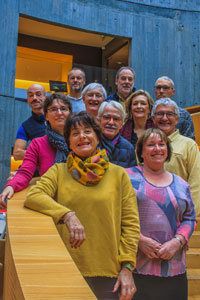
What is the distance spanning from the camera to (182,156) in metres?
2.73

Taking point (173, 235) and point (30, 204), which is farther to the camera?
point (173, 235)

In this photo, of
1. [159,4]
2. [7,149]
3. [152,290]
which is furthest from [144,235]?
[159,4]

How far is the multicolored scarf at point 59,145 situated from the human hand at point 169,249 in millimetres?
917

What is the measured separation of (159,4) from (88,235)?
11201 millimetres

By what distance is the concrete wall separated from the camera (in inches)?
412

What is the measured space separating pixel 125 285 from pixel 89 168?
0.63 metres

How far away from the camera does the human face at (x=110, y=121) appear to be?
8.81 feet

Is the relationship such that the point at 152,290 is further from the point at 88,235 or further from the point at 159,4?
the point at 159,4

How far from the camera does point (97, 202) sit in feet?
6.05

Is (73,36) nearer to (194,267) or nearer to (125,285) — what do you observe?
(194,267)

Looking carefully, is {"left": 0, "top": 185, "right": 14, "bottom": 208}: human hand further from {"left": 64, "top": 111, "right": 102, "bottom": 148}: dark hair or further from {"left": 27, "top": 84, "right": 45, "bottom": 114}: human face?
{"left": 27, "top": 84, "right": 45, "bottom": 114}: human face

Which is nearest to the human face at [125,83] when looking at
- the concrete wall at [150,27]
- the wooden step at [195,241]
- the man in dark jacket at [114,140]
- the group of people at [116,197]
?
the group of people at [116,197]

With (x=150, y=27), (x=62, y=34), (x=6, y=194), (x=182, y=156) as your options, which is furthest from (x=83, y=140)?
(x=62, y=34)

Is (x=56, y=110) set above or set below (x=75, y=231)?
above
